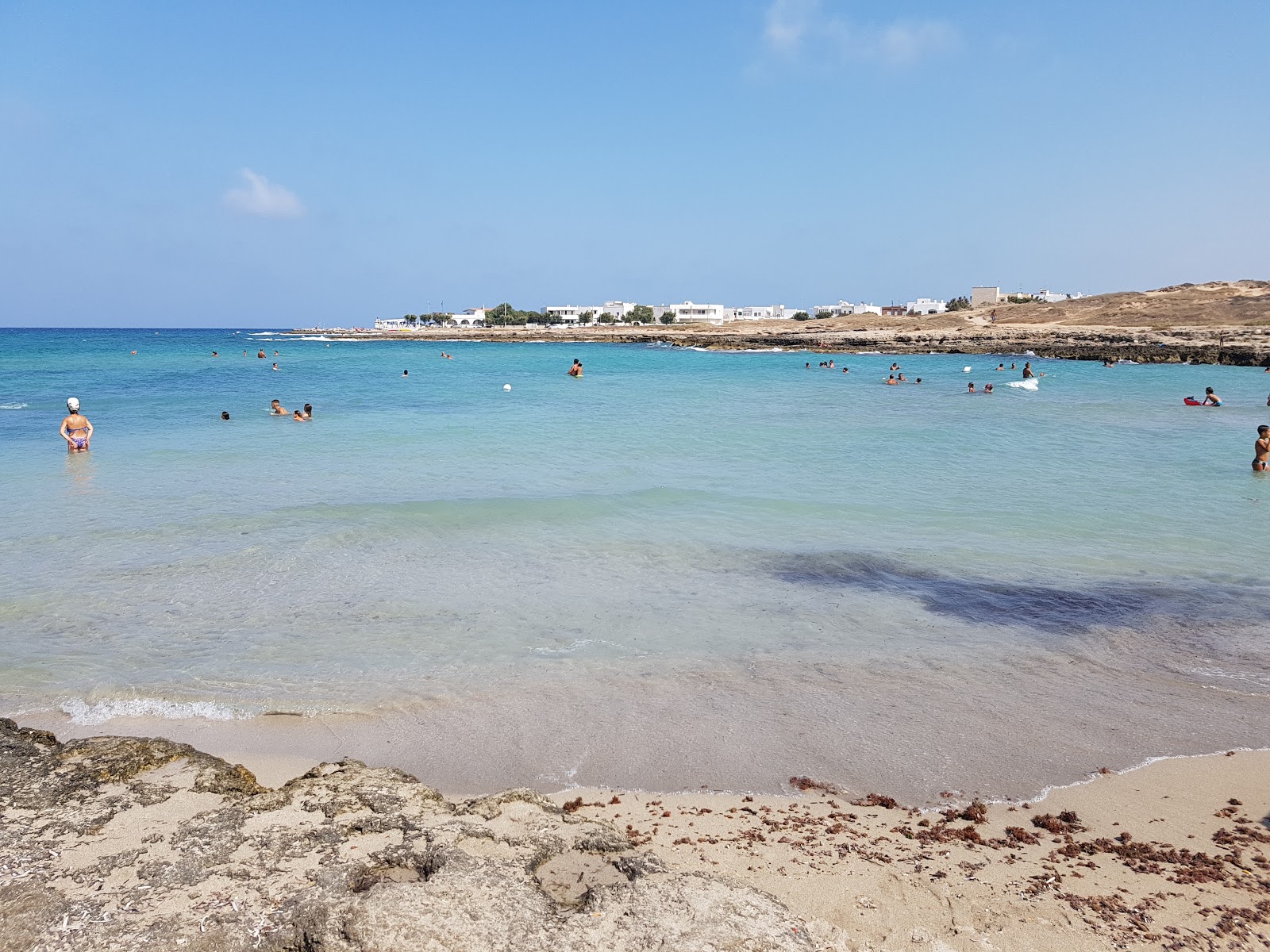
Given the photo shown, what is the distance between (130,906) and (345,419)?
23.5 m

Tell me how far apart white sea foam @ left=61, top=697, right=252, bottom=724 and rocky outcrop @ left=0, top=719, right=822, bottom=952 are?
134cm

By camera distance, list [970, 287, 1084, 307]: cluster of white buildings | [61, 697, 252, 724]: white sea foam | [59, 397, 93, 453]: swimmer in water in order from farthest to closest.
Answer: [970, 287, 1084, 307]: cluster of white buildings
[59, 397, 93, 453]: swimmer in water
[61, 697, 252, 724]: white sea foam

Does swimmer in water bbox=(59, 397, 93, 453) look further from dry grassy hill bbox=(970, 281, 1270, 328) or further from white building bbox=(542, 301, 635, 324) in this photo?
white building bbox=(542, 301, 635, 324)

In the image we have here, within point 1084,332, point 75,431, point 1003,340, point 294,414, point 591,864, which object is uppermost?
point 1084,332

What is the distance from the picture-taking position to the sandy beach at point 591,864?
325 cm

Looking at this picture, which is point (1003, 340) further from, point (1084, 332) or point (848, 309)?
point (848, 309)

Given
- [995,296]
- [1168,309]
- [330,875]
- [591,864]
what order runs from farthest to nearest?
[995,296] < [1168,309] < [591,864] < [330,875]

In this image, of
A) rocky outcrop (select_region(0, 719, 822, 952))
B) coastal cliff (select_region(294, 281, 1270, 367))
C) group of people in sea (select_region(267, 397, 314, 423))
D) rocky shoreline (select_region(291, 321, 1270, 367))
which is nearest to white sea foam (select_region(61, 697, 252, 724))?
rocky outcrop (select_region(0, 719, 822, 952))

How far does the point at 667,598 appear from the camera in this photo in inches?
334

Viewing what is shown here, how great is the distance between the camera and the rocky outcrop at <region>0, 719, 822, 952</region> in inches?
125

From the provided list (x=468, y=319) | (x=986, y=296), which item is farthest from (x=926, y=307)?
(x=468, y=319)

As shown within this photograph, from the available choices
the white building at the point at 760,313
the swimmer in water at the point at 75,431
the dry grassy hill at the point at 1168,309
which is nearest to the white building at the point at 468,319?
the white building at the point at 760,313

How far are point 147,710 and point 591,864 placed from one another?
13.0 feet

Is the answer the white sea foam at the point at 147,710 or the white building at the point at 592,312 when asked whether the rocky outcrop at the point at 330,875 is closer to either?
the white sea foam at the point at 147,710
